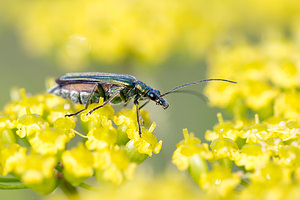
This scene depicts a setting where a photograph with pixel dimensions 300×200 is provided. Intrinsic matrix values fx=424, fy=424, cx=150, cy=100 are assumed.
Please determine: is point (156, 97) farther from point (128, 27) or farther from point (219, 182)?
point (128, 27)

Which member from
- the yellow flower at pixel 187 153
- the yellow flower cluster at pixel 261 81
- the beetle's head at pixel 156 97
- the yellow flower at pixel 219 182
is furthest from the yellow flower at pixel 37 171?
the yellow flower cluster at pixel 261 81

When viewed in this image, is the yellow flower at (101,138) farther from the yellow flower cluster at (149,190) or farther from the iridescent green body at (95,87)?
the iridescent green body at (95,87)

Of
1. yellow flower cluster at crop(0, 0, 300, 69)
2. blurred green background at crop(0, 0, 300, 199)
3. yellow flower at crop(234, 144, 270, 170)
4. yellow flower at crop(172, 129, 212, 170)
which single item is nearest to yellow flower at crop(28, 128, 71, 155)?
yellow flower at crop(172, 129, 212, 170)

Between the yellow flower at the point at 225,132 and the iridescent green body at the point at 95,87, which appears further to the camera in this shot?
the iridescent green body at the point at 95,87

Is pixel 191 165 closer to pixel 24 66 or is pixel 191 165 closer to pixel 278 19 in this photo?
pixel 278 19

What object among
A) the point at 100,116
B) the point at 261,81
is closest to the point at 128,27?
the point at 261,81

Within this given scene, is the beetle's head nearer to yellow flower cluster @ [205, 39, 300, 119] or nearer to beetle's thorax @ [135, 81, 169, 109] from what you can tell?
beetle's thorax @ [135, 81, 169, 109]
